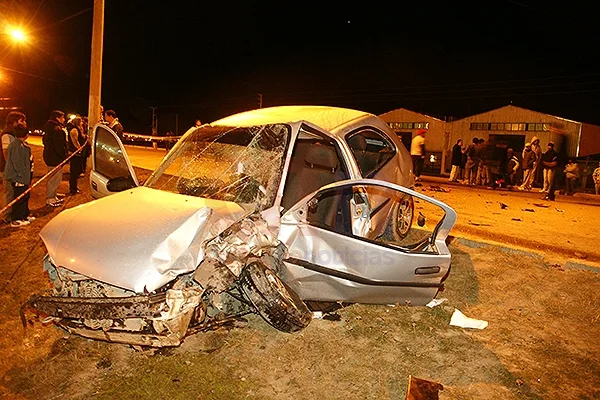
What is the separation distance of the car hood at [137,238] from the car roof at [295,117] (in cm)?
136

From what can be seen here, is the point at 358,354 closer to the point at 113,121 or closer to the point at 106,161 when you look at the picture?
the point at 106,161

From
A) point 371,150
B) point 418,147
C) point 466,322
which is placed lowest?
point 466,322

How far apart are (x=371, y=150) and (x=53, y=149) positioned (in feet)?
19.3

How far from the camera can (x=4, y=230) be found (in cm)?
636

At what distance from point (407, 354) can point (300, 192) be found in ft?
5.98

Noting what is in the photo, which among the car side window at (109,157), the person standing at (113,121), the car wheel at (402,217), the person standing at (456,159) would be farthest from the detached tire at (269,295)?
the person standing at (456,159)

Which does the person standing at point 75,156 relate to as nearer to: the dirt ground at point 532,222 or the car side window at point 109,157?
the car side window at point 109,157

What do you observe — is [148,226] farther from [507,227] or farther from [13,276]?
[507,227]

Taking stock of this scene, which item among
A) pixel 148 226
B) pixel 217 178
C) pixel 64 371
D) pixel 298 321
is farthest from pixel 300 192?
pixel 64 371

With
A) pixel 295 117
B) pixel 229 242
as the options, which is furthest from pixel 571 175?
pixel 229 242

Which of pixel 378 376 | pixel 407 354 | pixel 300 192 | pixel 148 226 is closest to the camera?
pixel 148 226

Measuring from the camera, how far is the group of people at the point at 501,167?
13953 mm

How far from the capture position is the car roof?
4.43m

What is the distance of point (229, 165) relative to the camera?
13.1ft
